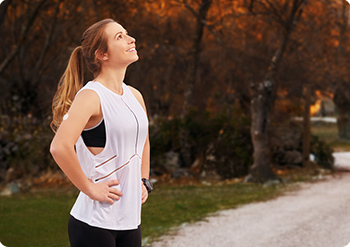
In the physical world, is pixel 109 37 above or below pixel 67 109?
above

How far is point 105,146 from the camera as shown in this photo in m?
2.46

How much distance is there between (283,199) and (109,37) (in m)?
6.80

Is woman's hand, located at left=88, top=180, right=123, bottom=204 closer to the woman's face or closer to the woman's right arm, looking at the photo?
the woman's right arm

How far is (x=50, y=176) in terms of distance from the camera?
10703 mm

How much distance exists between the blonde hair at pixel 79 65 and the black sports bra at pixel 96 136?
0.27 meters

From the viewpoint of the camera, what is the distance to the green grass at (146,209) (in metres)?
6.45

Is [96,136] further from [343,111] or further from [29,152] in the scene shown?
[343,111]

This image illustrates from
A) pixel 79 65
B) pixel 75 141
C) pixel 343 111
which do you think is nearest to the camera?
pixel 75 141

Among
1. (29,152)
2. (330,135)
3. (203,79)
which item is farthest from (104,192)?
(330,135)

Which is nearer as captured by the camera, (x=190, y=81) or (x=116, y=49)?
(x=116, y=49)

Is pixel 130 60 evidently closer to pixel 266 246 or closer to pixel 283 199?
A: pixel 266 246

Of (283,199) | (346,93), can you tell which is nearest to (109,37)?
(283,199)

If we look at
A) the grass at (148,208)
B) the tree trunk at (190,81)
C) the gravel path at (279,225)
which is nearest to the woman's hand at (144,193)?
the gravel path at (279,225)

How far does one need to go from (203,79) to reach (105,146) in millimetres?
13797
